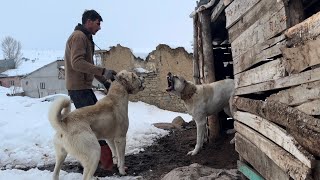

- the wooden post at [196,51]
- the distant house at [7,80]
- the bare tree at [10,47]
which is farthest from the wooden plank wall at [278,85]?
the bare tree at [10,47]

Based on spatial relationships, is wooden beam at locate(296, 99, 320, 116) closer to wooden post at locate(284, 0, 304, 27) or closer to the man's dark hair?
wooden post at locate(284, 0, 304, 27)

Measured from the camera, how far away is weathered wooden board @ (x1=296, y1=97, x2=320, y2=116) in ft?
7.50

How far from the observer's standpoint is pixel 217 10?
650 centimetres

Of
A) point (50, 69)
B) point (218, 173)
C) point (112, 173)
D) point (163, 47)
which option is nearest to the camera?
point (218, 173)

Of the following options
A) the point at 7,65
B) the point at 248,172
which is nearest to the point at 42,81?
the point at 7,65

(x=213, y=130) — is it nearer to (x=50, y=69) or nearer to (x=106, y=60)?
(x=106, y=60)

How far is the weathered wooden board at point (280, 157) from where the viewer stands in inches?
94.5

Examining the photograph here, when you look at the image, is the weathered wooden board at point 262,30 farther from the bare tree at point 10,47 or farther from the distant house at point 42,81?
the bare tree at point 10,47

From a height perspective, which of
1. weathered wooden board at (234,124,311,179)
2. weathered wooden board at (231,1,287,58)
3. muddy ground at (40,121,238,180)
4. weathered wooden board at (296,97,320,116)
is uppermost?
weathered wooden board at (231,1,287,58)

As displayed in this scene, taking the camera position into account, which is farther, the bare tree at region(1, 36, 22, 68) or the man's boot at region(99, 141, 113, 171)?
the bare tree at region(1, 36, 22, 68)

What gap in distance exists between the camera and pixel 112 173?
5719 mm

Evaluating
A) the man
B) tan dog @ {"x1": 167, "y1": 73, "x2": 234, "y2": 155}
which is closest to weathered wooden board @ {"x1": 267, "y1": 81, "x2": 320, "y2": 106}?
the man

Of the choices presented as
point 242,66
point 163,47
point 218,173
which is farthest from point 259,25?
point 163,47

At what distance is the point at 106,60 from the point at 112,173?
51.0 ft
